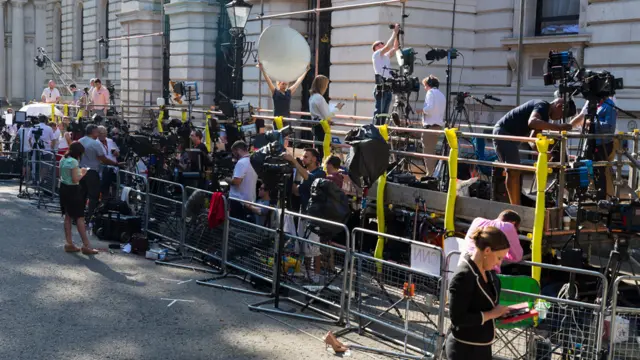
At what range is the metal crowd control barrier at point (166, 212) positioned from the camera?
11672mm

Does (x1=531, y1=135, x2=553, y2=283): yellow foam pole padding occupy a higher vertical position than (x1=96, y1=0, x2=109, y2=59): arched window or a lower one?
lower

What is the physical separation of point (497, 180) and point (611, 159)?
1432 mm

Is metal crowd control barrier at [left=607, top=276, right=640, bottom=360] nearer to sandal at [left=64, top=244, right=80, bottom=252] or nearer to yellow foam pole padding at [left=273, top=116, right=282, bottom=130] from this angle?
yellow foam pole padding at [left=273, top=116, right=282, bottom=130]

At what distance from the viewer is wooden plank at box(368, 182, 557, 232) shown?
888cm

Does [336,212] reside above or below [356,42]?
below

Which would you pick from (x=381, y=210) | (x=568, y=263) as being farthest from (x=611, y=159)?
(x=381, y=210)

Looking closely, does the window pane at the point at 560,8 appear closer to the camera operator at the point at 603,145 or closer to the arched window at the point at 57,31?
the camera operator at the point at 603,145

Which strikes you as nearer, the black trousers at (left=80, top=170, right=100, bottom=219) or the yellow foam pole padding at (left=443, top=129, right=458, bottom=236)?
the yellow foam pole padding at (left=443, top=129, right=458, bottom=236)

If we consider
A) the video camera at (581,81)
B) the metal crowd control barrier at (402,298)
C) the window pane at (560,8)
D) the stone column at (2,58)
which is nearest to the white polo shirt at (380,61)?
the window pane at (560,8)

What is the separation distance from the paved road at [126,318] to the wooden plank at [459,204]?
7.70ft

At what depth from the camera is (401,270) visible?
766 cm

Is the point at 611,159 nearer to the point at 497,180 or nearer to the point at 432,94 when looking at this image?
the point at 497,180

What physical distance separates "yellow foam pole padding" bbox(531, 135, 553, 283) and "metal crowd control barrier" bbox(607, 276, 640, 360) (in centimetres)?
173

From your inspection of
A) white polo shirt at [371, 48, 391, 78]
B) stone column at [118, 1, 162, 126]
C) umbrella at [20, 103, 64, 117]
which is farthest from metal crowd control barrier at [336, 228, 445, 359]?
stone column at [118, 1, 162, 126]
